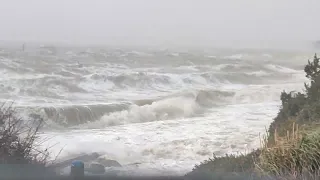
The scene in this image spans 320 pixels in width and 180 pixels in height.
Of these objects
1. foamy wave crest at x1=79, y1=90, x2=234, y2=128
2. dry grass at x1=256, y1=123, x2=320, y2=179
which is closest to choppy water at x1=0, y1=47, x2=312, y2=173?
foamy wave crest at x1=79, y1=90, x2=234, y2=128

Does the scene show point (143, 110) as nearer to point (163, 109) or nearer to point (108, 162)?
point (163, 109)

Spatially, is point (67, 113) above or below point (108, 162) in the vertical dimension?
above

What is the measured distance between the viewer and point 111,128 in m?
18.5

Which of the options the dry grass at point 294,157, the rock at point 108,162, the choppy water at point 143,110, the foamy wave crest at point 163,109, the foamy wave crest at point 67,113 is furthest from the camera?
the foamy wave crest at point 163,109

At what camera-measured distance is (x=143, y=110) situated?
Answer: 2214 cm

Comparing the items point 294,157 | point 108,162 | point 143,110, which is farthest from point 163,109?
point 294,157

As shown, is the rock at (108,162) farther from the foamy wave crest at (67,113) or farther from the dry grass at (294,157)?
the dry grass at (294,157)

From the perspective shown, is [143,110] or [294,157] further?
[143,110]

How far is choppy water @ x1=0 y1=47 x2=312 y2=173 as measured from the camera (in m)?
14.1

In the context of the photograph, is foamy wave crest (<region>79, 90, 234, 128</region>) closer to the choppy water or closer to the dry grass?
the choppy water

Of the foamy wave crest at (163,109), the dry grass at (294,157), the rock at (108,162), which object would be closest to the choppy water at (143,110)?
the foamy wave crest at (163,109)

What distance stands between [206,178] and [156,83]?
94.8 ft

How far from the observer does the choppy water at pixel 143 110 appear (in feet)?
46.4

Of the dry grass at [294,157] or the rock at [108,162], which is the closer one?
the dry grass at [294,157]
